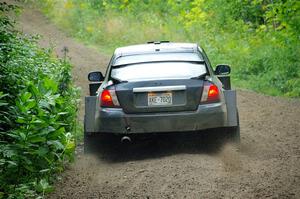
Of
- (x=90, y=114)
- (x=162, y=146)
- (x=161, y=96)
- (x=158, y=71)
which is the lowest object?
(x=162, y=146)

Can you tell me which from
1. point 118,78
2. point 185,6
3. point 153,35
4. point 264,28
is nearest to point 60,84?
point 118,78

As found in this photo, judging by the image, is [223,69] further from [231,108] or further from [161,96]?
[161,96]

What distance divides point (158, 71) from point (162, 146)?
1207 mm

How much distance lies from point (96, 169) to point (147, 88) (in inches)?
49.8

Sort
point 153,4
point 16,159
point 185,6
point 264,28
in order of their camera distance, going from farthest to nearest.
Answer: point 153,4 → point 185,6 → point 264,28 → point 16,159

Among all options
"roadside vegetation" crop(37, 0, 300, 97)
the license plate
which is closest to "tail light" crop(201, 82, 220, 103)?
the license plate

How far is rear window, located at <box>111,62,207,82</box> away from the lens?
843 cm

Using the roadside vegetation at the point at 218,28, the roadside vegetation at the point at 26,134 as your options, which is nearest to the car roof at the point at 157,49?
the roadside vegetation at the point at 26,134

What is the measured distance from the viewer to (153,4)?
A: 95.0 feet

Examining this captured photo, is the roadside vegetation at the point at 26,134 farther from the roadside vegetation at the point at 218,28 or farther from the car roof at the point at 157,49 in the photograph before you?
the roadside vegetation at the point at 218,28

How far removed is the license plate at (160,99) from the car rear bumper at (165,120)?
5.2 inches

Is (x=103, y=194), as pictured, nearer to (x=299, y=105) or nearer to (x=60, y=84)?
(x=60, y=84)

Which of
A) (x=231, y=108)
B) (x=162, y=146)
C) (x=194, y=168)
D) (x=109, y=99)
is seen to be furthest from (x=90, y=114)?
(x=231, y=108)

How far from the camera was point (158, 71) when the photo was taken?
861cm
